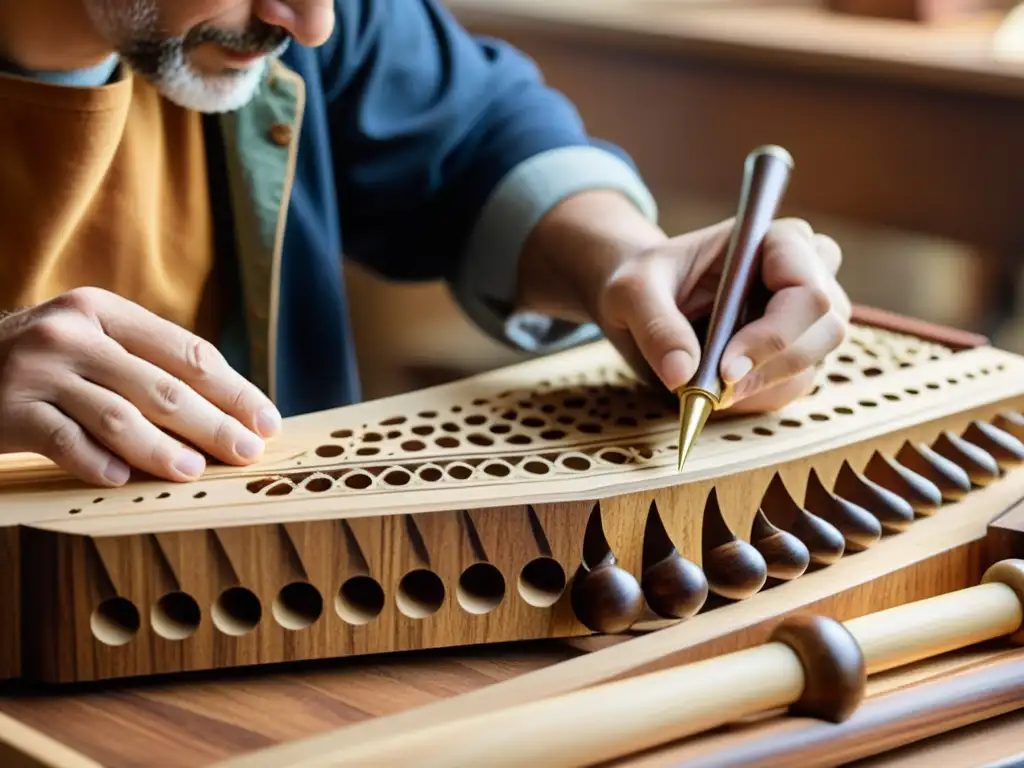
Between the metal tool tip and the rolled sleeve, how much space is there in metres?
0.39

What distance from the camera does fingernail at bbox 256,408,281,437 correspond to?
0.72m

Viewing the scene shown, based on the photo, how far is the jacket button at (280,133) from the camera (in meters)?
1.06

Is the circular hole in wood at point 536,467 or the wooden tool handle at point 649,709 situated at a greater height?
the circular hole in wood at point 536,467

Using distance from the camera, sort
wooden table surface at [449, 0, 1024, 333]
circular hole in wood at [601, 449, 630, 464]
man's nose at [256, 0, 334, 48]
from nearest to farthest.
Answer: circular hole in wood at [601, 449, 630, 464], man's nose at [256, 0, 334, 48], wooden table surface at [449, 0, 1024, 333]

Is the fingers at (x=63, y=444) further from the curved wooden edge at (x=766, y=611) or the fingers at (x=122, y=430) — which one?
the curved wooden edge at (x=766, y=611)

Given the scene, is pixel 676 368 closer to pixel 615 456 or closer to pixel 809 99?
pixel 615 456

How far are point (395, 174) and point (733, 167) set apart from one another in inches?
30.9

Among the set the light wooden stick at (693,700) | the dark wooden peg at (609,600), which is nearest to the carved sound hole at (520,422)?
the dark wooden peg at (609,600)

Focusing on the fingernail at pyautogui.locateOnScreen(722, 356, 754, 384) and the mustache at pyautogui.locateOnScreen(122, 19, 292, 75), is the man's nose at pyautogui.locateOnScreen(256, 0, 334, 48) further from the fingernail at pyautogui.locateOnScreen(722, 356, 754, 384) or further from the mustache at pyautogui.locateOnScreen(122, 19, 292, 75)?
the fingernail at pyautogui.locateOnScreen(722, 356, 754, 384)

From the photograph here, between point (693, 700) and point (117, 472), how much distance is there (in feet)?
1.02

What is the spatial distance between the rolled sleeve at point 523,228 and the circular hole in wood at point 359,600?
0.51 m

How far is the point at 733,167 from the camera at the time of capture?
73.1 inches

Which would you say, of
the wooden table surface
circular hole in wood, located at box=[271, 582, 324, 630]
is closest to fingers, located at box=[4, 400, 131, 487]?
circular hole in wood, located at box=[271, 582, 324, 630]

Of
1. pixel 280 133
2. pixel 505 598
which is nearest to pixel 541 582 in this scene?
pixel 505 598
